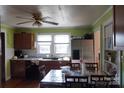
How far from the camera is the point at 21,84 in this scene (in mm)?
6477

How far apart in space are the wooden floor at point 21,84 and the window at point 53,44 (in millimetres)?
1642

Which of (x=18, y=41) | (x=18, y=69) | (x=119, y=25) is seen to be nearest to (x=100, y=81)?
(x=119, y=25)

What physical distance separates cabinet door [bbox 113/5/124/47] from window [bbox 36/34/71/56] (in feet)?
21.2

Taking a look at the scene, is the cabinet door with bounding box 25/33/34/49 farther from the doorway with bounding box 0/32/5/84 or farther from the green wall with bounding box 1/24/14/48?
the doorway with bounding box 0/32/5/84

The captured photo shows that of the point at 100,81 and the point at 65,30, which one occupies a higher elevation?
the point at 65,30

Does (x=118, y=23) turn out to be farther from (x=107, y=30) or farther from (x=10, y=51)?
(x=10, y=51)

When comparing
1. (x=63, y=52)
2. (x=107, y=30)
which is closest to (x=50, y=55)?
(x=63, y=52)

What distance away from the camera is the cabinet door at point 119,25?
151 cm

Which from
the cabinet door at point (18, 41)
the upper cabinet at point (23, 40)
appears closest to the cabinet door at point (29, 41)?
the upper cabinet at point (23, 40)

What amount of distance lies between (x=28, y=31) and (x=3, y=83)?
8.14ft

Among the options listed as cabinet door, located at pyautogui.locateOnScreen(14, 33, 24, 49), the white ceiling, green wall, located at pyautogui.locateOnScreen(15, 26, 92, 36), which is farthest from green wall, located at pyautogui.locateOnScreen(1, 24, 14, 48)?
the white ceiling

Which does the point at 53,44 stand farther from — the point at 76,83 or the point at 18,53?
the point at 76,83

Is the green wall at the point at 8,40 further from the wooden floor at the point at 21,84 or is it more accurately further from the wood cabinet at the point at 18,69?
the wooden floor at the point at 21,84

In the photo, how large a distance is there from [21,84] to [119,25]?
5.40 meters
